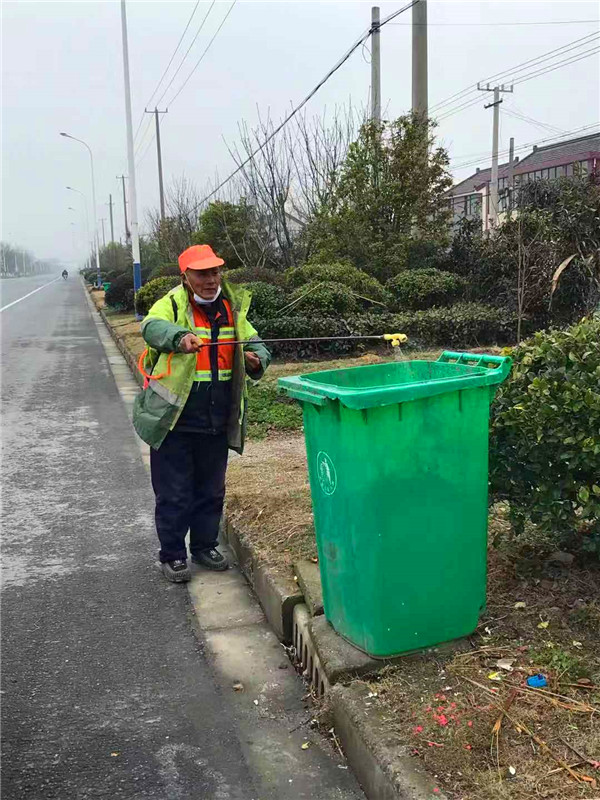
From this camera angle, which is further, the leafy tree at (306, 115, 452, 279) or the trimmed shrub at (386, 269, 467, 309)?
the leafy tree at (306, 115, 452, 279)

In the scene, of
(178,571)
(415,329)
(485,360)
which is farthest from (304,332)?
(485,360)

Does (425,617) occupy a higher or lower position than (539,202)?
lower

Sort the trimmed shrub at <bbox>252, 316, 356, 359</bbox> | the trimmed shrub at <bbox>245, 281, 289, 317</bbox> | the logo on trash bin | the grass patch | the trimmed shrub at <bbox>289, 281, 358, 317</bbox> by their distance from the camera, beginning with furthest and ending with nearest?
the trimmed shrub at <bbox>245, 281, 289, 317</bbox> → the trimmed shrub at <bbox>289, 281, 358, 317</bbox> → the trimmed shrub at <bbox>252, 316, 356, 359</bbox> → the logo on trash bin → the grass patch

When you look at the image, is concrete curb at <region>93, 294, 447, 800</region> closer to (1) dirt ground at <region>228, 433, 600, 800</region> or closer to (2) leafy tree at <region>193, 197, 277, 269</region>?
(1) dirt ground at <region>228, 433, 600, 800</region>

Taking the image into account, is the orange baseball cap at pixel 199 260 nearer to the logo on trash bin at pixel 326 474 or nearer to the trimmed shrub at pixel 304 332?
the logo on trash bin at pixel 326 474

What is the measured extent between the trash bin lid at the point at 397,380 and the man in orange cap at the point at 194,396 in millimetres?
867

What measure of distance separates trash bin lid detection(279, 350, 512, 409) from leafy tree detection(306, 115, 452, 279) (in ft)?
35.4

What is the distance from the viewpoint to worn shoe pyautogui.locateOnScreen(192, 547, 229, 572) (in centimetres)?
422

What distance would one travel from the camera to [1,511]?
5359 mm

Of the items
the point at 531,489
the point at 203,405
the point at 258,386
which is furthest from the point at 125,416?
the point at 531,489

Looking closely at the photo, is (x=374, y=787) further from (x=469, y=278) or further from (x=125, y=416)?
(x=469, y=278)

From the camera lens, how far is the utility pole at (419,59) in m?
13.9

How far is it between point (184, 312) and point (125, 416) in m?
5.31

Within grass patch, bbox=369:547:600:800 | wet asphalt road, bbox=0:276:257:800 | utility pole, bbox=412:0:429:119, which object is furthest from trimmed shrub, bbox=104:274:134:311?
grass patch, bbox=369:547:600:800
